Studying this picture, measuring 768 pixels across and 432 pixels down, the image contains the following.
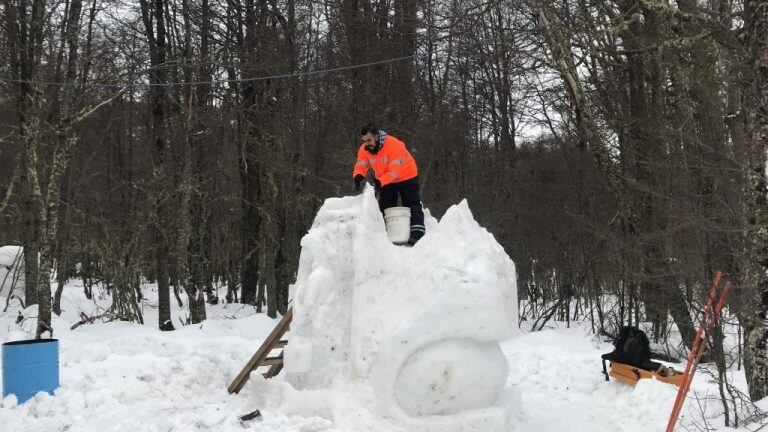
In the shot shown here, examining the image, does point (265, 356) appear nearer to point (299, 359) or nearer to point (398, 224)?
point (299, 359)

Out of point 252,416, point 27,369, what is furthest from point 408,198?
point 27,369

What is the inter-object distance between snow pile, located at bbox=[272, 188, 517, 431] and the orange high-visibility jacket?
844 millimetres

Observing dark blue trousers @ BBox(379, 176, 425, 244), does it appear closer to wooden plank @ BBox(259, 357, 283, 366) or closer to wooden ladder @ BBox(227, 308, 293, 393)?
wooden ladder @ BBox(227, 308, 293, 393)

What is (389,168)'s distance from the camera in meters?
7.12

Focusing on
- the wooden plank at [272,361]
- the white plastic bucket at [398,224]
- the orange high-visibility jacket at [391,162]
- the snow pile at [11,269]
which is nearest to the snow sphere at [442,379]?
the white plastic bucket at [398,224]

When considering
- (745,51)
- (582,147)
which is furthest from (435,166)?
(745,51)

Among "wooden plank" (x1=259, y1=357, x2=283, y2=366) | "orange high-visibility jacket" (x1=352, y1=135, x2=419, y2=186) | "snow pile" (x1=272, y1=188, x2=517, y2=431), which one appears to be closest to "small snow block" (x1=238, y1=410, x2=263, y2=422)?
"snow pile" (x1=272, y1=188, x2=517, y2=431)

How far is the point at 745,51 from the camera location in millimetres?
6180

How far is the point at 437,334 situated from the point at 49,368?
4.06m

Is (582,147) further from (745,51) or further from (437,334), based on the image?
(437,334)

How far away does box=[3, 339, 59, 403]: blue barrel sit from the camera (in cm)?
625

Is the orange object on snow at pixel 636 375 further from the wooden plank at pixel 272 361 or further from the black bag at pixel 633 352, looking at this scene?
the wooden plank at pixel 272 361

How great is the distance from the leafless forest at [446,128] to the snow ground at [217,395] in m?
1.08

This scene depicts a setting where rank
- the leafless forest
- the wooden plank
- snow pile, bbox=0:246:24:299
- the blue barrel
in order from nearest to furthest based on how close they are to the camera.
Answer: the blue barrel → the wooden plank → the leafless forest → snow pile, bbox=0:246:24:299
